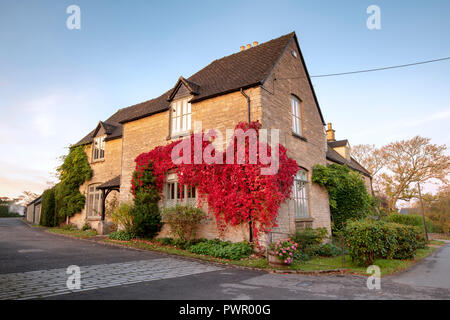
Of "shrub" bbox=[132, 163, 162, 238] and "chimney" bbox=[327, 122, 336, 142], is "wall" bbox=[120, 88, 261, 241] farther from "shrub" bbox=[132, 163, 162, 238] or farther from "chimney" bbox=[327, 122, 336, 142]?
"chimney" bbox=[327, 122, 336, 142]

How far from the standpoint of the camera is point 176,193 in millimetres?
12289

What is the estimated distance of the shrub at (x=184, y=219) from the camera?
→ 10586 mm

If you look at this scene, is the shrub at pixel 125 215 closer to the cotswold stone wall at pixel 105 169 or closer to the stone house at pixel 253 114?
the stone house at pixel 253 114

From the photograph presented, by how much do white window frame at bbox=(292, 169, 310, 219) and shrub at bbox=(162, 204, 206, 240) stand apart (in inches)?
159

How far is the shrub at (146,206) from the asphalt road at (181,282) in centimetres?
361

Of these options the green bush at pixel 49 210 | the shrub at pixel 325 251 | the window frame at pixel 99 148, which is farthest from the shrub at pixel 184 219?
the green bush at pixel 49 210

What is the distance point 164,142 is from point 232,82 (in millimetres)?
4332

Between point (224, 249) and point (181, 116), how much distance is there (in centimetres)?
660

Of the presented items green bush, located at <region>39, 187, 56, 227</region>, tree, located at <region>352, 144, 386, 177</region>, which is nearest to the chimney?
tree, located at <region>352, 144, 386, 177</region>

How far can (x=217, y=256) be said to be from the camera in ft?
30.2

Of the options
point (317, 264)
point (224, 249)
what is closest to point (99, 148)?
point (224, 249)

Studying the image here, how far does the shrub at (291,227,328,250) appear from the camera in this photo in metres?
10.0
